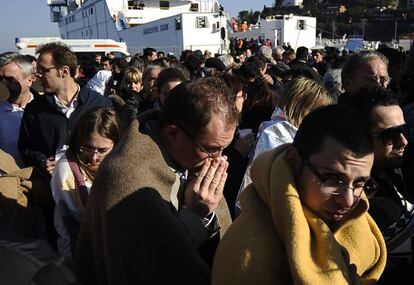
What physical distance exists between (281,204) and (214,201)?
1.53ft

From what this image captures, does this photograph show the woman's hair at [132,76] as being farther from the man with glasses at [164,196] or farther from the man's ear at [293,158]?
the man's ear at [293,158]

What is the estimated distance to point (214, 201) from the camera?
1.77 m

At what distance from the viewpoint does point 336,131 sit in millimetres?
1476

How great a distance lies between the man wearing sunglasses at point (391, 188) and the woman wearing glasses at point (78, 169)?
1.52m

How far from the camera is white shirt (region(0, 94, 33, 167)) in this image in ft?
12.1

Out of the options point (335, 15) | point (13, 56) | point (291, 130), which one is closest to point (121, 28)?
point (13, 56)

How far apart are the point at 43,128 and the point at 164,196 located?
85.0 inches

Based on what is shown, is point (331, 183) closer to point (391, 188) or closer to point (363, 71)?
point (391, 188)

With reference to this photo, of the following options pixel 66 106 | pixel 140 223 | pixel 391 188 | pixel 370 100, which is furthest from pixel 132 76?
pixel 140 223

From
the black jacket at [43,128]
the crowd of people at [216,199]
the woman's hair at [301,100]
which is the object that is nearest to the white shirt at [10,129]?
the black jacket at [43,128]

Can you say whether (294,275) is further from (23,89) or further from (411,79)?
(23,89)

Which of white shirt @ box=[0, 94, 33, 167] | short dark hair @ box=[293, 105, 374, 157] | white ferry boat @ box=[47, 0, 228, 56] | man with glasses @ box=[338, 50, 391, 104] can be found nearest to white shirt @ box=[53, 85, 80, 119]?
white shirt @ box=[0, 94, 33, 167]

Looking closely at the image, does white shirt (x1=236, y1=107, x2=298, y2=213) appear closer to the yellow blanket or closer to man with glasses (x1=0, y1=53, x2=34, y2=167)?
the yellow blanket

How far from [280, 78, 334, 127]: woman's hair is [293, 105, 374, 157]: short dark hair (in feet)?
3.95
